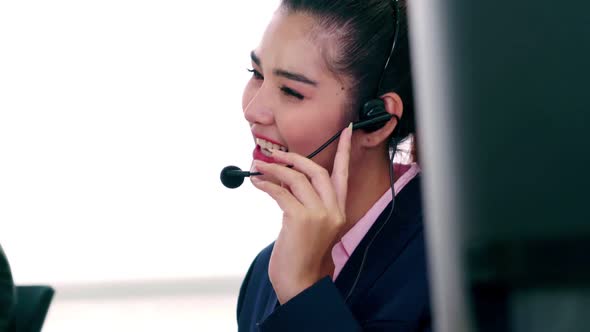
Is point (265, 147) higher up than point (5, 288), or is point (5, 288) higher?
point (5, 288)

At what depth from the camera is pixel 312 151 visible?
1.23 meters

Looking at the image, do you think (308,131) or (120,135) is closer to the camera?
(308,131)

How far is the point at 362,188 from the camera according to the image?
1.27 meters

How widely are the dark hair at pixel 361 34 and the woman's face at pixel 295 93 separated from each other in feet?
0.08

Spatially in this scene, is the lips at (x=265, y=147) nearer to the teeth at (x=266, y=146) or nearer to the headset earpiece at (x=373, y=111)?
the teeth at (x=266, y=146)

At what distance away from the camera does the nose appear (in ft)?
3.93

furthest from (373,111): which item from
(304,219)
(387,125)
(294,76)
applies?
(304,219)

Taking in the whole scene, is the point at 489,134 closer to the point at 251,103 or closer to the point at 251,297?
the point at 251,103

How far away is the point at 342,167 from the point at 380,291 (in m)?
0.20

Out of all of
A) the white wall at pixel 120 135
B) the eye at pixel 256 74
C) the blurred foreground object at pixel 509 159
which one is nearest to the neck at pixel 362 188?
the eye at pixel 256 74

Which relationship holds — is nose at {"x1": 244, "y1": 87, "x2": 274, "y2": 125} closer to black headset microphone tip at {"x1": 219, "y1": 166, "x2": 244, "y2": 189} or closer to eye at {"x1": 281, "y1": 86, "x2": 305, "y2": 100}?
eye at {"x1": 281, "y1": 86, "x2": 305, "y2": 100}

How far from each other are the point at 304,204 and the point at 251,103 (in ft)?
0.69

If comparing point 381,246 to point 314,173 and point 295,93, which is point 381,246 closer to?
point 314,173

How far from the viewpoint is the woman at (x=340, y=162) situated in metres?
1.06
